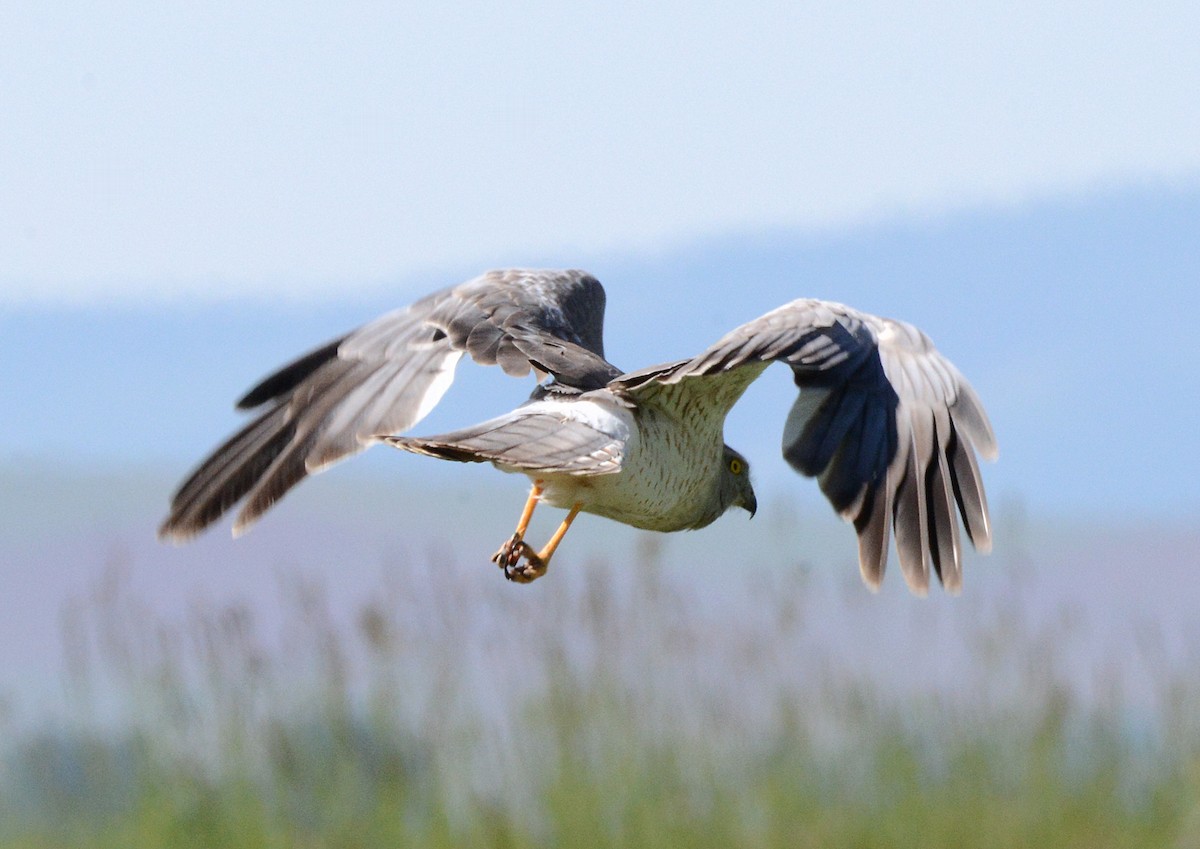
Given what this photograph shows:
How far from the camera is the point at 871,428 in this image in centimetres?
445

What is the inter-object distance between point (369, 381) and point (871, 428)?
5.32 feet

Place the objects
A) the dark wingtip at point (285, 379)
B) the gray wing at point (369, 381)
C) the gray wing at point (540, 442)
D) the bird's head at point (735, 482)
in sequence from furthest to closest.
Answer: the dark wingtip at point (285, 379)
the bird's head at point (735, 482)
the gray wing at point (369, 381)
the gray wing at point (540, 442)

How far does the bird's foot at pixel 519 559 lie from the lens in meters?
4.14

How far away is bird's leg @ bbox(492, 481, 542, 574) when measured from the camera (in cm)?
414

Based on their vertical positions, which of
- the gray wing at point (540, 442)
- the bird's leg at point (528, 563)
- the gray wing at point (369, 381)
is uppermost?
the gray wing at point (369, 381)

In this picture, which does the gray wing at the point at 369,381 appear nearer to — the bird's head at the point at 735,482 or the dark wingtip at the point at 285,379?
the dark wingtip at the point at 285,379

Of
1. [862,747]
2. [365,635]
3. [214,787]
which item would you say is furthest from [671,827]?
[214,787]

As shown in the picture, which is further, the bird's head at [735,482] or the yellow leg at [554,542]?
the bird's head at [735,482]

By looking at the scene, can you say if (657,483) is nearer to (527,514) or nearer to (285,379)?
(527,514)

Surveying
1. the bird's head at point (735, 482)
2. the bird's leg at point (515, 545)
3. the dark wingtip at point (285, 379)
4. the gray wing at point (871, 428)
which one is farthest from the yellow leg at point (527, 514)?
the dark wingtip at point (285, 379)

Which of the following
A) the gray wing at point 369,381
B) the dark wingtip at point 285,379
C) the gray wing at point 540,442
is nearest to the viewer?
the gray wing at point 540,442

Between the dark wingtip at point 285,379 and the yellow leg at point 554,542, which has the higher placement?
the dark wingtip at point 285,379

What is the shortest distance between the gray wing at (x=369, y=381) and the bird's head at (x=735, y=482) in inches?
18.8

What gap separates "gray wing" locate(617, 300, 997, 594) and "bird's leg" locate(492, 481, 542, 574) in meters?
0.43
